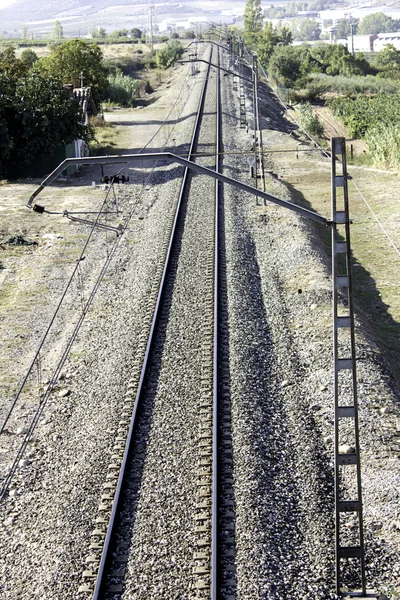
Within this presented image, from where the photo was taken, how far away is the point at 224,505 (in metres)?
10.2

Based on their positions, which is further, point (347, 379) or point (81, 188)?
point (81, 188)

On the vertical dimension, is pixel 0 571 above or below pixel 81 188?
below

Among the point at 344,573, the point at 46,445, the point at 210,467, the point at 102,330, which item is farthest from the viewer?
the point at 102,330

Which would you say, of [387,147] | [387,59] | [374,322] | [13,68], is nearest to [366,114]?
[387,147]

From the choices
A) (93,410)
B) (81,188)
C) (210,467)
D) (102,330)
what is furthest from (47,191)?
(210,467)

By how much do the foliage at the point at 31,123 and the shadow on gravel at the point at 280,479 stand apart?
19751 millimetres

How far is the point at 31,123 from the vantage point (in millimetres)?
32500

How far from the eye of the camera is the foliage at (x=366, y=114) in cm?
4603

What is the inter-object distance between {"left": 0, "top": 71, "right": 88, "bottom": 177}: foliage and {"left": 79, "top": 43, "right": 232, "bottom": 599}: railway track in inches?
581

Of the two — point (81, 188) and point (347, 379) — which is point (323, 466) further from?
point (81, 188)

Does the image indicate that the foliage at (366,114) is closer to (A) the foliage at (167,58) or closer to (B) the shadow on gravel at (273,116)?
(B) the shadow on gravel at (273,116)

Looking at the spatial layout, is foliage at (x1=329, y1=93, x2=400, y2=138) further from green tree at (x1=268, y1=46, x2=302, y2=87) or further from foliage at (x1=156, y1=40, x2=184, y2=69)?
foliage at (x1=156, y1=40, x2=184, y2=69)

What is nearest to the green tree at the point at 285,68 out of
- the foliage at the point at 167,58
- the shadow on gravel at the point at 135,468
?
the foliage at the point at 167,58

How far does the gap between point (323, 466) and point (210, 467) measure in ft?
4.93
